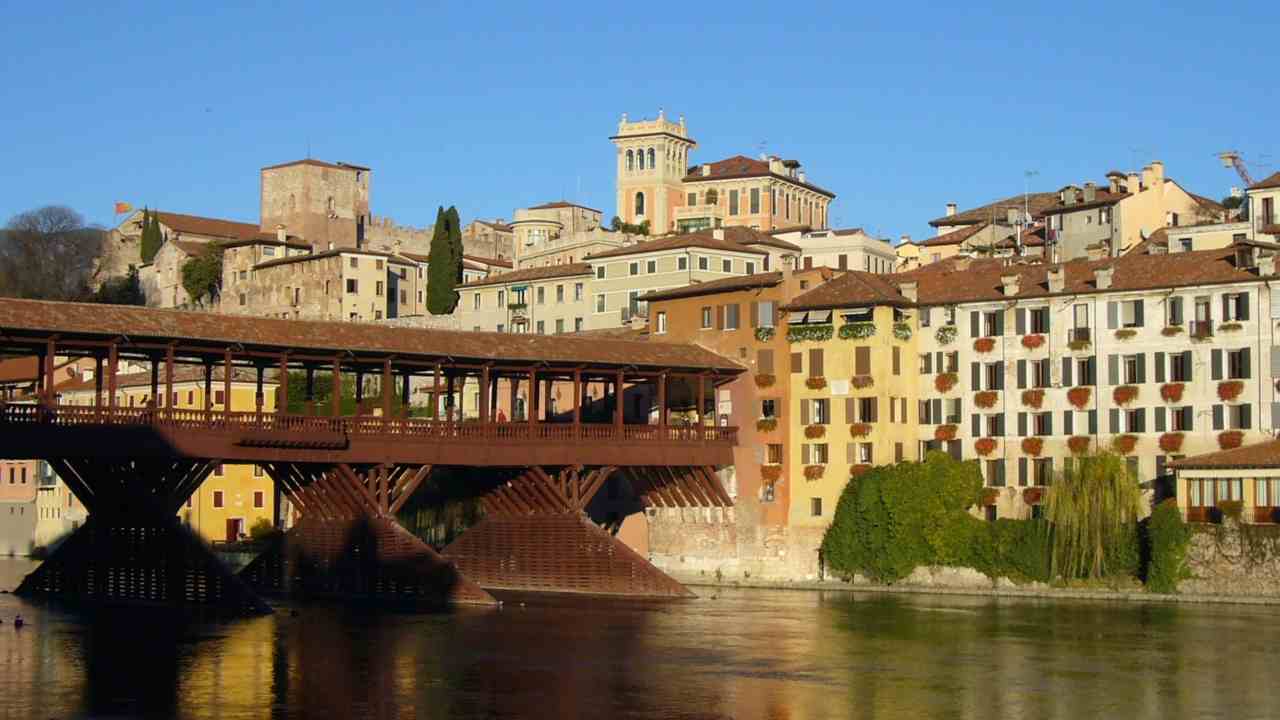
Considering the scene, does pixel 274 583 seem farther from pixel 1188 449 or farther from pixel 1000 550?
pixel 1188 449

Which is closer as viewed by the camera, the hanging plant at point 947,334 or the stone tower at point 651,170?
the hanging plant at point 947,334

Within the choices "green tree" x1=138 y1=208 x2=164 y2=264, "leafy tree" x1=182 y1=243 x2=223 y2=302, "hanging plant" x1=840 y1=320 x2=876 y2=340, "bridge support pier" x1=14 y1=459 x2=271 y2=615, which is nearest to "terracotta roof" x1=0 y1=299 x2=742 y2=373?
"bridge support pier" x1=14 y1=459 x2=271 y2=615

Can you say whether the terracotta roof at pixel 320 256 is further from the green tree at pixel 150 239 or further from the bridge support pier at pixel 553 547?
the bridge support pier at pixel 553 547

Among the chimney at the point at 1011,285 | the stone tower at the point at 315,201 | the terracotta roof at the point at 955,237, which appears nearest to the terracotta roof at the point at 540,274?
the terracotta roof at the point at 955,237

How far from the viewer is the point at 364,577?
59.8 metres

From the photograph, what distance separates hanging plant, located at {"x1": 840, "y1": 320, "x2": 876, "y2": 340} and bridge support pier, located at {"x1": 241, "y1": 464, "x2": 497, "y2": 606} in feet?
56.0

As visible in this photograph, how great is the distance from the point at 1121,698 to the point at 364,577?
85.8ft

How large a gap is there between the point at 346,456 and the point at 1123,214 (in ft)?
153

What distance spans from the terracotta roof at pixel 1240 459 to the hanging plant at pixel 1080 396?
195 inches

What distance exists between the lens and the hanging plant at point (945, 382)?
7081cm

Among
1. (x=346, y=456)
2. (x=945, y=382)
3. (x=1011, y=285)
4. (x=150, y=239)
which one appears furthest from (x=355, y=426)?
(x=150, y=239)

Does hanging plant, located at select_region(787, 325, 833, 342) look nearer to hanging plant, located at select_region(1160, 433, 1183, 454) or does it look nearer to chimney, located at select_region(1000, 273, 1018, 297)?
chimney, located at select_region(1000, 273, 1018, 297)

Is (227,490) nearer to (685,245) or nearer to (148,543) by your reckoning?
(685,245)

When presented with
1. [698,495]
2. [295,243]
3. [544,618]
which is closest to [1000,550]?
[698,495]
